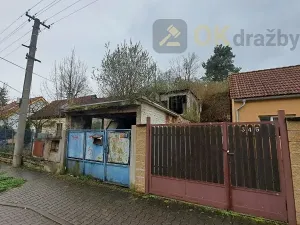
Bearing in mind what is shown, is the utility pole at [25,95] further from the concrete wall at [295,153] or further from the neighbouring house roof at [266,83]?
the concrete wall at [295,153]

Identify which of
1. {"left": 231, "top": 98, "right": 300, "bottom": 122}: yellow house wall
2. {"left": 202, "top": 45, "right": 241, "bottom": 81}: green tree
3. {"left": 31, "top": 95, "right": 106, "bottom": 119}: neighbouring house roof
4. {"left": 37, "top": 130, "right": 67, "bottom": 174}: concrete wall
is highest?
{"left": 202, "top": 45, "right": 241, "bottom": 81}: green tree

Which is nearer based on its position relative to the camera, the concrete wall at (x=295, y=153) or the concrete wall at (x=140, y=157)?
the concrete wall at (x=295, y=153)

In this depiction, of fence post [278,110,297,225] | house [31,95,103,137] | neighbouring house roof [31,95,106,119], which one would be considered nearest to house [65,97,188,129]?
fence post [278,110,297,225]

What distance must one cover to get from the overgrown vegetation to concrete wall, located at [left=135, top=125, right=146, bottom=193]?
4.71 m

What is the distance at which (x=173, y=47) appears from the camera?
12.2 m

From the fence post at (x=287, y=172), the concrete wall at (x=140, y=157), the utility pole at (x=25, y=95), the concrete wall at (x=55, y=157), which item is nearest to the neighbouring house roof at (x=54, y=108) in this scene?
the utility pole at (x=25, y=95)

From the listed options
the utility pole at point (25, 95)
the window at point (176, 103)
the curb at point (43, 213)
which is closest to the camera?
the curb at point (43, 213)

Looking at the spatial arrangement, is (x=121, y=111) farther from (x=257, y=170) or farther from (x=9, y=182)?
(x=257, y=170)

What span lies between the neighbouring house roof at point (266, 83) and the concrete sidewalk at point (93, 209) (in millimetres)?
8894

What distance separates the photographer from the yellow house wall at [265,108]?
10668 millimetres

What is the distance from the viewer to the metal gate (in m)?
6.96

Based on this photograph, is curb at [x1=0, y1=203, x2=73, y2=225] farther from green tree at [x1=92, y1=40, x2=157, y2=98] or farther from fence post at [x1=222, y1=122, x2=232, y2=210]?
green tree at [x1=92, y1=40, x2=157, y2=98]

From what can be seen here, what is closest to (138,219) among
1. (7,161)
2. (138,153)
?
(138,153)

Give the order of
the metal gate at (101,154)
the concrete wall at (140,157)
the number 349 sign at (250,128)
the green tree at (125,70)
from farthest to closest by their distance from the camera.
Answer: the green tree at (125,70) → the metal gate at (101,154) → the concrete wall at (140,157) → the number 349 sign at (250,128)
